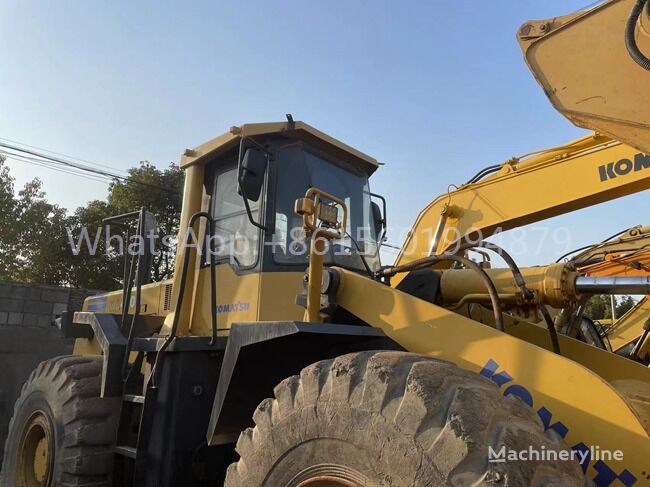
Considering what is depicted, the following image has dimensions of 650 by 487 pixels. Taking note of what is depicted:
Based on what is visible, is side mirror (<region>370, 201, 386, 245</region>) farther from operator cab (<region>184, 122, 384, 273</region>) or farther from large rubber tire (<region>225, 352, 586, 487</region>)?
large rubber tire (<region>225, 352, 586, 487</region>)

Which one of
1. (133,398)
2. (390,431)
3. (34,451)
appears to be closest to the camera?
(390,431)

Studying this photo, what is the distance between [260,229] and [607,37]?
7.72 feet

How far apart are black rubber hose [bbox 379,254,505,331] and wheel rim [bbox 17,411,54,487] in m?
2.95

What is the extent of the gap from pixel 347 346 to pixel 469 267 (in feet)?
3.04

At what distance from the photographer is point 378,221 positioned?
4777mm

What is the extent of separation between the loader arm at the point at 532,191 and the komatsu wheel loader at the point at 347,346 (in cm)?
2

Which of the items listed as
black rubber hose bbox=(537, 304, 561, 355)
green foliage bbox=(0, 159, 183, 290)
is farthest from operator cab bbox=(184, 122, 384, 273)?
green foliage bbox=(0, 159, 183, 290)

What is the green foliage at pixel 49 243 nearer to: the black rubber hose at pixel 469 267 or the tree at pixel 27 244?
the tree at pixel 27 244

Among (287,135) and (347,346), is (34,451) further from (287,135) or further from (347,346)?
(287,135)

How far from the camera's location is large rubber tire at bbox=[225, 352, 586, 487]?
6.60 ft

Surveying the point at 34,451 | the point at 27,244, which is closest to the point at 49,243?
the point at 27,244

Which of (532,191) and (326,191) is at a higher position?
(532,191)

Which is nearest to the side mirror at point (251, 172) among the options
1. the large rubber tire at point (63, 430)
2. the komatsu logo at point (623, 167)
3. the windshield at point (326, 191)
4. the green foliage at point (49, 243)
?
the windshield at point (326, 191)

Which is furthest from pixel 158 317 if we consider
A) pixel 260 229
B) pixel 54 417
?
pixel 260 229
